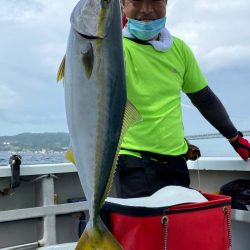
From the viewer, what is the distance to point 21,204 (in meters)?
4.37

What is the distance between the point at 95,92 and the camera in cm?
183

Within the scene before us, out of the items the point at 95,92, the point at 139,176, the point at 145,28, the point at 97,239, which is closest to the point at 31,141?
the point at 139,176

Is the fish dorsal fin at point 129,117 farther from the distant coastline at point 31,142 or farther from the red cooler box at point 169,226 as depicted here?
the distant coastline at point 31,142

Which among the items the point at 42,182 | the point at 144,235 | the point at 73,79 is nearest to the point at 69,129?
the point at 73,79

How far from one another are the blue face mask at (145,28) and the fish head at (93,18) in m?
0.98

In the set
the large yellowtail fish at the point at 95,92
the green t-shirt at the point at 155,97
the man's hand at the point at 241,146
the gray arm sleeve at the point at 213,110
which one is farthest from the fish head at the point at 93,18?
Result: the man's hand at the point at 241,146

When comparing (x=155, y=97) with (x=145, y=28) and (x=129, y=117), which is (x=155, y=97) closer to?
(x=145, y=28)

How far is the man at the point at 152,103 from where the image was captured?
106 inches

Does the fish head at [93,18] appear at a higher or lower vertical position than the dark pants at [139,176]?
higher

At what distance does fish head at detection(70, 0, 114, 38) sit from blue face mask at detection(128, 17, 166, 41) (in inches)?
38.6

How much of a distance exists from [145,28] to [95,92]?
111 cm

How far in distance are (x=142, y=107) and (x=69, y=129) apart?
91cm

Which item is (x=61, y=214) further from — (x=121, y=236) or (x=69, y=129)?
(x=69, y=129)

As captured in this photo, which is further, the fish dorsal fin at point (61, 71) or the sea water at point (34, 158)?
the sea water at point (34, 158)
